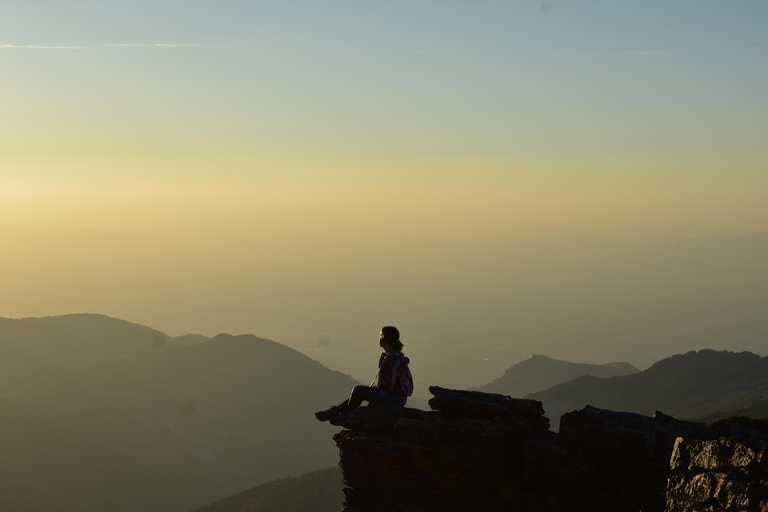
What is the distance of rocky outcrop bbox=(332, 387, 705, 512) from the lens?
17703 mm

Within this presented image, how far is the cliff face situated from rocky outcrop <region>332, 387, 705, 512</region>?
0.03 m

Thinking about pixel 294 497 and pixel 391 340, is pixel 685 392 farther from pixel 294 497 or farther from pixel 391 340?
pixel 391 340

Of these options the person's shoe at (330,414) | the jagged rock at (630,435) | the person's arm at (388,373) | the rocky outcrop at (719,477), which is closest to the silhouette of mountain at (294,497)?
the person's shoe at (330,414)

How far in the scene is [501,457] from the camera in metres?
18.6

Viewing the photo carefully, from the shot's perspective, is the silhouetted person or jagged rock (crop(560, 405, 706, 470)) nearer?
jagged rock (crop(560, 405, 706, 470))

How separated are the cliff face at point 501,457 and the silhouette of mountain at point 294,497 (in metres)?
104

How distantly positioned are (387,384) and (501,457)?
13.5 feet

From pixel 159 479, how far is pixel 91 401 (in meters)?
45.6

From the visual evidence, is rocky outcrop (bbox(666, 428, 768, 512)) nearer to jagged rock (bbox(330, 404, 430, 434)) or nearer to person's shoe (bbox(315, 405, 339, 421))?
jagged rock (bbox(330, 404, 430, 434))

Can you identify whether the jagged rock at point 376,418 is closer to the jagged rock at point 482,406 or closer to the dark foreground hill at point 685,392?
the jagged rock at point 482,406

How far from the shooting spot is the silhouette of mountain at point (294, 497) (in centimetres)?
12062

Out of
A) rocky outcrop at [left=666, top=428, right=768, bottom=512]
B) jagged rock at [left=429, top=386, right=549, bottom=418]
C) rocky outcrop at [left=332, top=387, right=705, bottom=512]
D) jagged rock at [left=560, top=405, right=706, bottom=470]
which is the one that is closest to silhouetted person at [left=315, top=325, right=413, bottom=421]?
rocky outcrop at [left=332, top=387, right=705, bottom=512]

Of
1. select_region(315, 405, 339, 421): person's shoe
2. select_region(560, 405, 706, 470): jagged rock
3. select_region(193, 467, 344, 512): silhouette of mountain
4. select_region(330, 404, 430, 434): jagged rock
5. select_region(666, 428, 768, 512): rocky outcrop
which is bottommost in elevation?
select_region(193, 467, 344, 512): silhouette of mountain

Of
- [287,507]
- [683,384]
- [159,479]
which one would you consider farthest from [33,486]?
[683,384]
